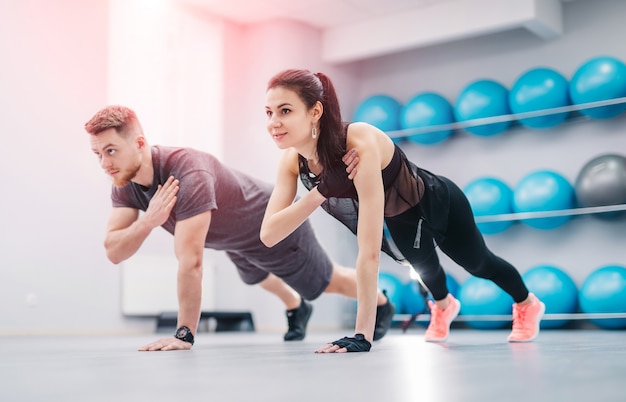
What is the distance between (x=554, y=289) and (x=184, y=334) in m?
3.33

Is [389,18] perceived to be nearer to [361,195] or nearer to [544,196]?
[544,196]

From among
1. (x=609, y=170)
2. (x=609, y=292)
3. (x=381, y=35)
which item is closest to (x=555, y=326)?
(x=609, y=292)

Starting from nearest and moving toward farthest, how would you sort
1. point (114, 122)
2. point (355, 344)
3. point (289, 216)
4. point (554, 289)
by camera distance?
point (355, 344)
point (289, 216)
point (114, 122)
point (554, 289)

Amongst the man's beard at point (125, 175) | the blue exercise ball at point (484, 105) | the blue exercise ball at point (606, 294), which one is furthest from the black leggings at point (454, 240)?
the blue exercise ball at point (484, 105)

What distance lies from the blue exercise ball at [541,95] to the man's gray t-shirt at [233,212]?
296cm

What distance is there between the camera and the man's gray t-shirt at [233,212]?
112 inches

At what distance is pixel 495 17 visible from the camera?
6156 millimetres

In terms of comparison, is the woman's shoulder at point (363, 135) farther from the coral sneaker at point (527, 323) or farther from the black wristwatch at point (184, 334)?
the coral sneaker at point (527, 323)

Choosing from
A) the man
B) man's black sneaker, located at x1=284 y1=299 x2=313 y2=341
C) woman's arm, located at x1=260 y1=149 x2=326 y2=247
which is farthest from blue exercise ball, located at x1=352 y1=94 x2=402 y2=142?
woman's arm, located at x1=260 y1=149 x2=326 y2=247

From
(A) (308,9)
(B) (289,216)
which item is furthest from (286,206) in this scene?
(A) (308,9)

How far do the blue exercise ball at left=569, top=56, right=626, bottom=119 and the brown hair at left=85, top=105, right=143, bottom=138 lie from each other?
148 inches

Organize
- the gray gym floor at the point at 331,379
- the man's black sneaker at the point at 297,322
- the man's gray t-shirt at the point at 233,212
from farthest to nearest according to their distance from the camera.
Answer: the man's black sneaker at the point at 297,322, the man's gray t-shirt at the point at 233,212, the gray gym floor at the point at 331,379

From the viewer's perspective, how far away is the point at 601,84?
5289 mm

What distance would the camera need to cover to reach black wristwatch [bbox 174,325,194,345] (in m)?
2.71
